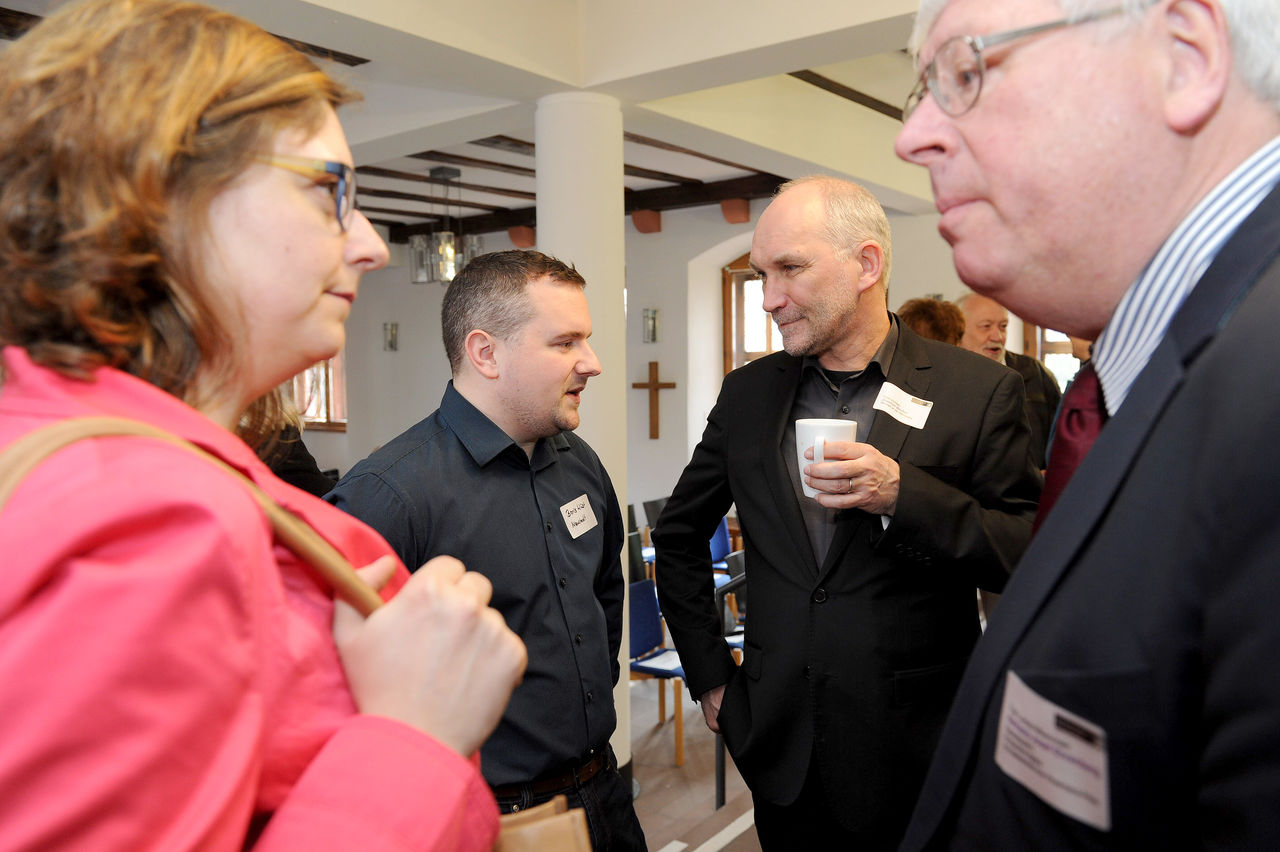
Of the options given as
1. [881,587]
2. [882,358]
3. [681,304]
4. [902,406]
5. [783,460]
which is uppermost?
[681,304]

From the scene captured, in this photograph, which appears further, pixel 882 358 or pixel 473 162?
pixel 473 162

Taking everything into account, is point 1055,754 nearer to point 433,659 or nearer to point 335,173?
point 433,659

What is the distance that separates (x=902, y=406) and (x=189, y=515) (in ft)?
5.62

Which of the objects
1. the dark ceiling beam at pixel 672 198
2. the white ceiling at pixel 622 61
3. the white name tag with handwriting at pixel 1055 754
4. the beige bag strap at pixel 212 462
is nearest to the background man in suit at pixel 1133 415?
the white name tag with handwriting at pixel 1055 754

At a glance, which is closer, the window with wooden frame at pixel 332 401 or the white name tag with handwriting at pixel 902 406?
the white name tag with handwriting at pixel 902 406

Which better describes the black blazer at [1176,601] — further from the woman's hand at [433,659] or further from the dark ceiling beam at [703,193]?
the dark ceiling beam at [703,193]

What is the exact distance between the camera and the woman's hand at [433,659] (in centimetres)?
73

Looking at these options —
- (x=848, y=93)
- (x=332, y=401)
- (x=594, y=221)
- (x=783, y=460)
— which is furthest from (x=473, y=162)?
(x=332, y=401)

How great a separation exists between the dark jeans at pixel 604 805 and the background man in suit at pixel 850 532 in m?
0.30

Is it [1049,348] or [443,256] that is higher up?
[443,256]

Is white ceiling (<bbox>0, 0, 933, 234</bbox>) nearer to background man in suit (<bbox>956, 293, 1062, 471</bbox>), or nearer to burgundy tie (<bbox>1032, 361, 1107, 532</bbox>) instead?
background man in suit (<bbox>956, 293, 1062, 471</bbox>)

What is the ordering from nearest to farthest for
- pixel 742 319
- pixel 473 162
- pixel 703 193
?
pixel 473 162
pixel 703 193
pixel 742 319

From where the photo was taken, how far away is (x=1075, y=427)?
113 cm

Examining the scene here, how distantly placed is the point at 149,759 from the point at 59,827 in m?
0.05
